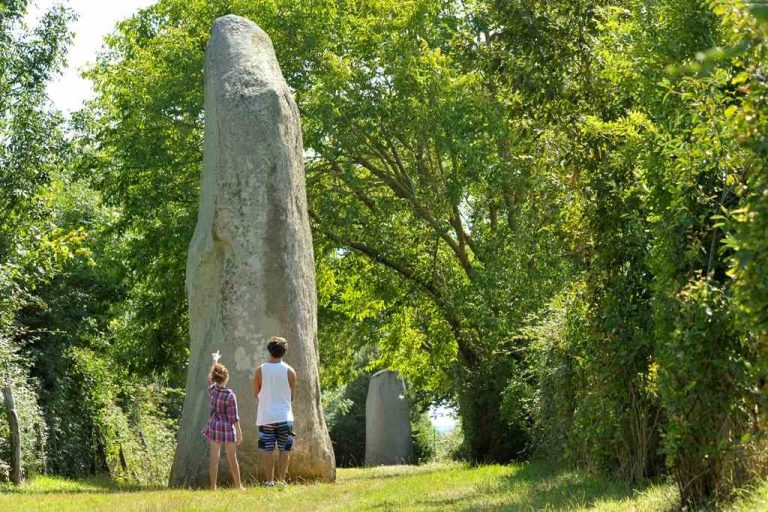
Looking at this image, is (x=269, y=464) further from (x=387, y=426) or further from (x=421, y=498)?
(x=387, y=426)

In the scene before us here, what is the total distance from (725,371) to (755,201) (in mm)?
2455

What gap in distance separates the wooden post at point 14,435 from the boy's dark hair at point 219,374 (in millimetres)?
4807

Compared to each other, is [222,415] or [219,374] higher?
[219,374]

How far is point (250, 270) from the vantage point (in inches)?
611

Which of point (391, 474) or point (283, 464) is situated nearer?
point (283, 464)

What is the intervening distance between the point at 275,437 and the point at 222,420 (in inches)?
35.2

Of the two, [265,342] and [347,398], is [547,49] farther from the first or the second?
[347,398]

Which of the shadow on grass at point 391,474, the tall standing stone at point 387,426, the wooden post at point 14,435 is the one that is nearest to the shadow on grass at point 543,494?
the shadow on grass at point 391,474

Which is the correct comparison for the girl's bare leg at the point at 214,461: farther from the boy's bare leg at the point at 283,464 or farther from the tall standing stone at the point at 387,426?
the tall standing stone at the point at 387,426

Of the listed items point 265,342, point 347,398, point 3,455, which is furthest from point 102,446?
point 347,398

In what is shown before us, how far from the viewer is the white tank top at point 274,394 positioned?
13.5 meters

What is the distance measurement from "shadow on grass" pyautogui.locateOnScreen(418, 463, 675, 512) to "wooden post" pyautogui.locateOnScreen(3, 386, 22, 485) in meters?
7.82

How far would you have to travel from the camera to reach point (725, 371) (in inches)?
309

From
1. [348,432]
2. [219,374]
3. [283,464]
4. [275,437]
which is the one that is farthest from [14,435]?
[348,432]
